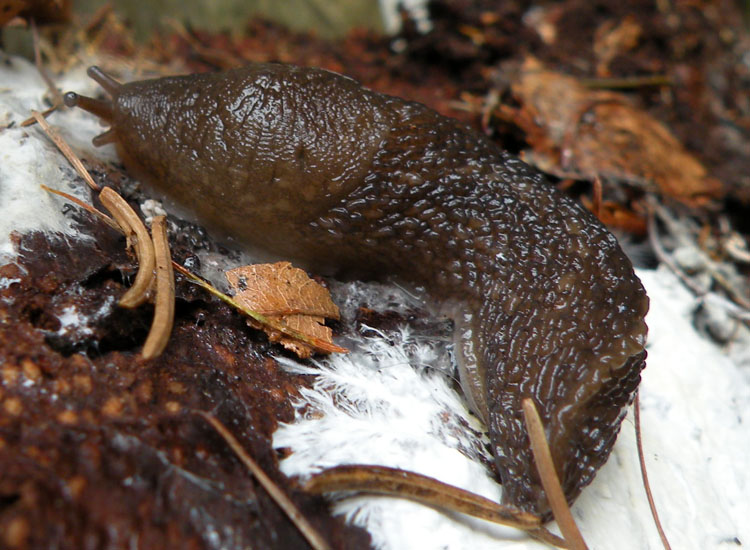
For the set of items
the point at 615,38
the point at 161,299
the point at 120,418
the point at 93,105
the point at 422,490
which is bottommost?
the point at 422,490

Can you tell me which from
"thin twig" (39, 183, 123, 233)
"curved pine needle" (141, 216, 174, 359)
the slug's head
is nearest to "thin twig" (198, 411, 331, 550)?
"curved pine needle" (141, 216, 174, 359)

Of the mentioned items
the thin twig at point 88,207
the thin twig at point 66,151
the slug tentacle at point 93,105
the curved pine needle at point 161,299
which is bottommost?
the curved pine needle at point 161,299

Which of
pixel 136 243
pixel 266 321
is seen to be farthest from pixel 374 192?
pixel 136 243

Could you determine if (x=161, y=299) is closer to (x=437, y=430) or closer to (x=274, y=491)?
(x=274, y=491)

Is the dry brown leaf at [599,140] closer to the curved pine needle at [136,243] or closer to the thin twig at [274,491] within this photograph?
the curved pine needle at [136,243]

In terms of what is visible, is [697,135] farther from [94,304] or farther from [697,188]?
[94,304]

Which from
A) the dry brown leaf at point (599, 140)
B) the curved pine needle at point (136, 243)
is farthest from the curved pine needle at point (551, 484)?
the dry brown leaf at point (599, 140)
